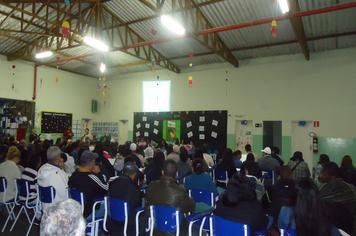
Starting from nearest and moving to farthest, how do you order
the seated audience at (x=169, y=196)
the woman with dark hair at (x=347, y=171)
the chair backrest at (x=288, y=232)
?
the chair backrest at (x=288, y=232) < the seated audience at (x=169, y=196) < the woman with dark hair at (x=347, y=171)

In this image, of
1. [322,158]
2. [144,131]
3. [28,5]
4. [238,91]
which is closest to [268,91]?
[238,91]

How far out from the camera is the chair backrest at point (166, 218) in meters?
2.91

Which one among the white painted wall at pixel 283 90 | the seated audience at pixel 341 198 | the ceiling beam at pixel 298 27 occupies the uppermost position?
the ceiling beam at pixel 298 27

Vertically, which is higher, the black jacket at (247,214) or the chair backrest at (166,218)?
the black jacket at (247,214)

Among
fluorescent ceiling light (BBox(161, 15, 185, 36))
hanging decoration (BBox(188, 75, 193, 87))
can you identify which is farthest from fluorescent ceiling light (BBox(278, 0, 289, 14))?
hanging decoration (BBox(188, 75, 193, 87))

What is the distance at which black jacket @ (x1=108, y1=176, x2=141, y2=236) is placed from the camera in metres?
3.25

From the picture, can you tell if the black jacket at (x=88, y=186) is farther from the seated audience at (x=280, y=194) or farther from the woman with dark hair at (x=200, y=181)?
the seated audience at (x=280, y=194)

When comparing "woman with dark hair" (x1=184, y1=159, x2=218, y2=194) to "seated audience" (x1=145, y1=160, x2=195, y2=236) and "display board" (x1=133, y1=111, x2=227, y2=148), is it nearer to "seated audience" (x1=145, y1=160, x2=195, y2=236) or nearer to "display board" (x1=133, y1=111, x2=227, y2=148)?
"seated audience" (x1=145, y1=160, x2=195, y2=236)

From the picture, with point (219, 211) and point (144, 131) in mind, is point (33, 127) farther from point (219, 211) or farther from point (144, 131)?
point (219, 211)

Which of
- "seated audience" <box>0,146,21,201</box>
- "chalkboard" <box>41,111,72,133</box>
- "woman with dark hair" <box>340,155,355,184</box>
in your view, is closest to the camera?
"seated audience" <box>0,146,21,201</box>

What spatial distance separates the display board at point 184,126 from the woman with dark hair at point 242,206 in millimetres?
8565

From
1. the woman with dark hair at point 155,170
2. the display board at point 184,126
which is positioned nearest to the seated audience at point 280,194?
the woman with dark hair at point 155,170

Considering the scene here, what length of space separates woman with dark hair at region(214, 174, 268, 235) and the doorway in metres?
7.98

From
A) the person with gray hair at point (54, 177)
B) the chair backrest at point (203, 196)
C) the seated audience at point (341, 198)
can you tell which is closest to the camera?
the seated audience at point (341, 198)
